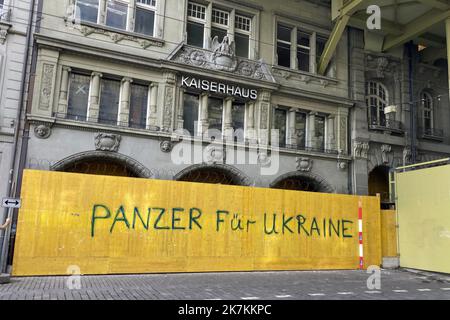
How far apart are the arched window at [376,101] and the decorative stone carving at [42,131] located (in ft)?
48.7

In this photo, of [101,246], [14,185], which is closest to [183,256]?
[101,246]

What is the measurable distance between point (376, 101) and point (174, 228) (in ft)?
44.3

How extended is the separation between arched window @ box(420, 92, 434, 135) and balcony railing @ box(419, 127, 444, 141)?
0.25ft

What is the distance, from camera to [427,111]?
76.0 feet

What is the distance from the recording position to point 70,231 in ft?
41.4

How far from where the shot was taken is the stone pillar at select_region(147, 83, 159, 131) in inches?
645

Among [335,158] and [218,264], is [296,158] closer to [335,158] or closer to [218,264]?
[335,158]

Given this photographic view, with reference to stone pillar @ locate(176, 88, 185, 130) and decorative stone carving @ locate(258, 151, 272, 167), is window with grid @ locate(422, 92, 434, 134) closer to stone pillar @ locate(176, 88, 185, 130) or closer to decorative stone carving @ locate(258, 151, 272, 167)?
decorative stone carving @ locate(258, 151, 272, 167)

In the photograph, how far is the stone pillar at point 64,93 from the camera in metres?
15.1

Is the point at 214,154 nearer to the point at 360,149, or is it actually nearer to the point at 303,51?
the point at 303,51

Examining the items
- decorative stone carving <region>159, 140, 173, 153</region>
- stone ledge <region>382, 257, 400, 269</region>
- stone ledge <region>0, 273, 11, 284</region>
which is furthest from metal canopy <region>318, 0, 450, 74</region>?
stone ledge <region>0, 273, 11, 284</region>

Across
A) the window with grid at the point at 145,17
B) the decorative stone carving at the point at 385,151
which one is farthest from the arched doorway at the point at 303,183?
the window with grid at the point at 145,17

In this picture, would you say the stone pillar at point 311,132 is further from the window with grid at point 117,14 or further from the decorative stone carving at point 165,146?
the window with grid at point 117,14

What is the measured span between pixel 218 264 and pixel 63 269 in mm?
4882
